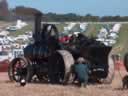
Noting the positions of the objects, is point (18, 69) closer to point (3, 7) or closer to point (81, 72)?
point (81, 72)

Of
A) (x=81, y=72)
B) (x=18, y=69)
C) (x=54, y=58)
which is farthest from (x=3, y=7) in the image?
(x=18, y=69)

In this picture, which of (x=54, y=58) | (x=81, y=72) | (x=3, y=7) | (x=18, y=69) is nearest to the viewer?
(x=3, y=7)

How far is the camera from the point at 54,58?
21.5 metres

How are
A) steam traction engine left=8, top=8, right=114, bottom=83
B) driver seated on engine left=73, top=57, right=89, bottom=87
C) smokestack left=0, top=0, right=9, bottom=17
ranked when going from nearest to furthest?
smokestack left=0, top=0, right=9, bottom=17 → driver seated on engine left=73, top=57, right=89, bottom=87 → steam traction engine left=8, top=8, right=114, bottom=83

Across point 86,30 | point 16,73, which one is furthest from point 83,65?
point 86,30

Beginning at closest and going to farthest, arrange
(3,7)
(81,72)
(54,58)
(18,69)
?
(3,7)
(81,72)
(54,58)
(18,69)

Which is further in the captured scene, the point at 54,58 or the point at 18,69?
the point at 18,69

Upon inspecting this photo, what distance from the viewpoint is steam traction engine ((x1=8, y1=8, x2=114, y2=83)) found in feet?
69.9

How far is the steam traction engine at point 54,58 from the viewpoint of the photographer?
2131cm

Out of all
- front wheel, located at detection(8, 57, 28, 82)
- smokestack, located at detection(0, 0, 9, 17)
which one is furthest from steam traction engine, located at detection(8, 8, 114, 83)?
smokestack, located at detection(0, 0, 9, 17)

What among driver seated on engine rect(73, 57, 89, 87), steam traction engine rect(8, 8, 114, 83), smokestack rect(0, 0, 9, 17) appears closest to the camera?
smokestack rect(0, 0, 9, 17)

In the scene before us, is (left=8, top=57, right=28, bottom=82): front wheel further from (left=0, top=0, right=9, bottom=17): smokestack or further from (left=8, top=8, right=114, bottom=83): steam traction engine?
(left=0, top=0, right=9, bottom=17): smokestack

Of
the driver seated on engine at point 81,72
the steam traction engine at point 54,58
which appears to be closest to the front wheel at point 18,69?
the steam traction engine at point 54,58

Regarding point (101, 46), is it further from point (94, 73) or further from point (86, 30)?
point (86, 30)
